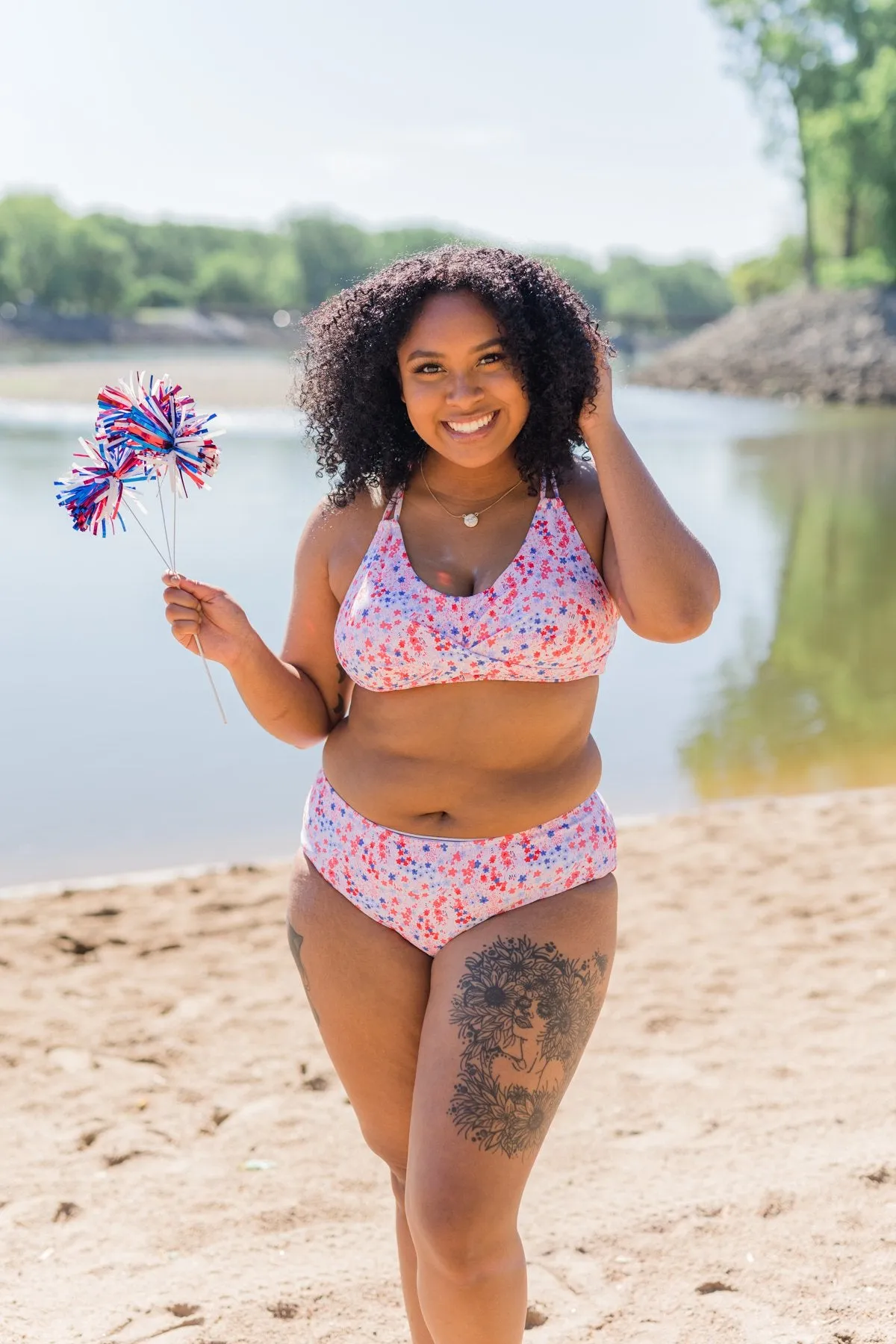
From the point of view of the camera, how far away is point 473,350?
219 centimetres

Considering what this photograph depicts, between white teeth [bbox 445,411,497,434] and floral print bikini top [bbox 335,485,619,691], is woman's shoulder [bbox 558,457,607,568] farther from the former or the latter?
white teeth [bbox 445,411,497,434]

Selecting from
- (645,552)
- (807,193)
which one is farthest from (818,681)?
(807,193)

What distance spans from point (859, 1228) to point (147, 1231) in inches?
67.2

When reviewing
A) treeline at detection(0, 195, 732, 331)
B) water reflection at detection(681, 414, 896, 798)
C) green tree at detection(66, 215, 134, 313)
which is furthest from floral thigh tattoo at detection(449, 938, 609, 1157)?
green tree at detection(66, 215, 134, 313)

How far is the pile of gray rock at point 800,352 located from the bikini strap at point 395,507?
4090cm

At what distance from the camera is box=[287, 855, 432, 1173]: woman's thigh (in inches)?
83.4

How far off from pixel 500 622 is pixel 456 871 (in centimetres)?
42

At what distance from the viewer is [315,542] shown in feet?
7.86

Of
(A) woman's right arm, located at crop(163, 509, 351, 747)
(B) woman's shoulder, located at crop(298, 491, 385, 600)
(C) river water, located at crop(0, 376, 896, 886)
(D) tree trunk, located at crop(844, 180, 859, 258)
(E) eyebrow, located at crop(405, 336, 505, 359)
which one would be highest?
(D) tree trunk, located at crop(844, 180, 859, 258)

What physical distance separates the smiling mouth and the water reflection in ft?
17.0

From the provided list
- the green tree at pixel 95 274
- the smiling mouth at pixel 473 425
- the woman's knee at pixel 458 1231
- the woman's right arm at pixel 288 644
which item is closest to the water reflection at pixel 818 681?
the woman's right arm at pixel 288 644

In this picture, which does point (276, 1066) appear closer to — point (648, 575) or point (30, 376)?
point (648, 575)

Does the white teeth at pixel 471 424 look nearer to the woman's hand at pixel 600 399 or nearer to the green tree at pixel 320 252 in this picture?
the woman's hand at pixel 600 399

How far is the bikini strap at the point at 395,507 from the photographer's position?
2.32 metres
